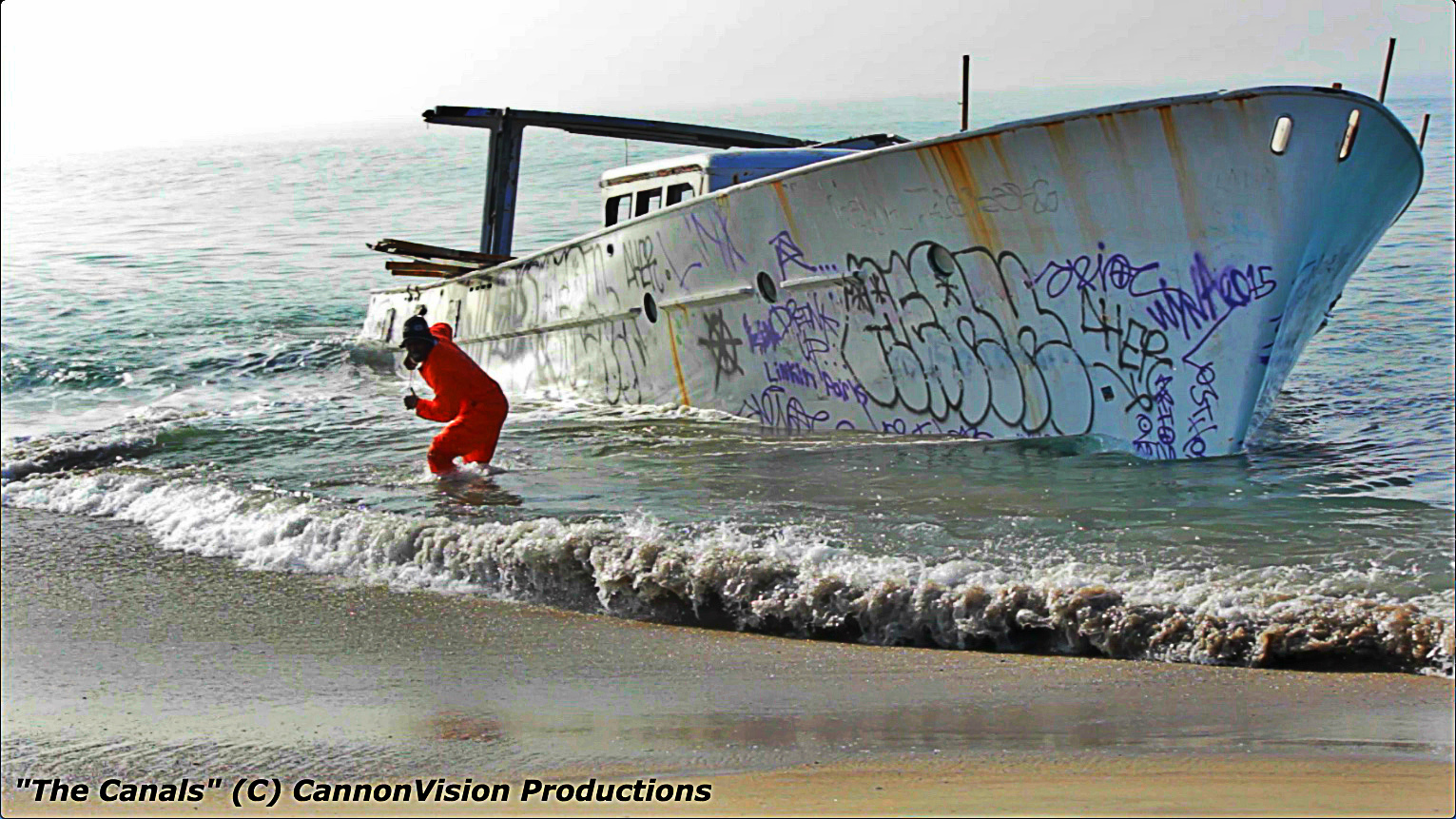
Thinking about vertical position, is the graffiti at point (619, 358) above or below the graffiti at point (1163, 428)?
below

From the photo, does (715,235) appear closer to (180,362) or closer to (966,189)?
(966,189)

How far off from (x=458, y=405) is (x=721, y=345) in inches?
95.1

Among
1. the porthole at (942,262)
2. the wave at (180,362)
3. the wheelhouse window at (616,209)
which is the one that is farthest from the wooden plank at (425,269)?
the porthole at (942,262)

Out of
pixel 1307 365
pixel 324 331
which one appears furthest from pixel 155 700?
pixel 324 331

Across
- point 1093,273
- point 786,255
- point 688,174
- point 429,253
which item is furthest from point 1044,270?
point 429,253

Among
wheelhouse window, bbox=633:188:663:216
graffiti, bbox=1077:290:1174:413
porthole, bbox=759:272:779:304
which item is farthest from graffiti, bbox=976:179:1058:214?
wheelhouse window, bbox=633:188:663:216

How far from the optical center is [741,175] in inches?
503

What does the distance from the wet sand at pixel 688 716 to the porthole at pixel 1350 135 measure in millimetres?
4426

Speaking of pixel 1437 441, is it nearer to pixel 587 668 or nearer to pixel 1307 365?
pixel 1307 365

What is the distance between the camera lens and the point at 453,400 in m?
10.3

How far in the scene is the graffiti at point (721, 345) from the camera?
11555mm

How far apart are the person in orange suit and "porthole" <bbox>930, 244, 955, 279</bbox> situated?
3273 mm

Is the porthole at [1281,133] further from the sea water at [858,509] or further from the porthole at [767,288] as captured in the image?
the porthole at [767,288]

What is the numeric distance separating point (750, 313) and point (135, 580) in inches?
201
